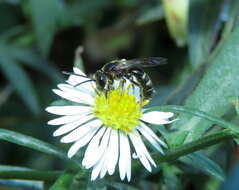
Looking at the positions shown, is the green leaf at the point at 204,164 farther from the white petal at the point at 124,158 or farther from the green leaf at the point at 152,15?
the green leaf at the point at 152,15

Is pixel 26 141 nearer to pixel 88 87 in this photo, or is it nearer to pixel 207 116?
pixel 88 87

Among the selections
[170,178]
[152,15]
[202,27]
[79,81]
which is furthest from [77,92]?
[152,15]

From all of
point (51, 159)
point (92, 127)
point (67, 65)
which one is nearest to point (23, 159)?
point (51, 159)

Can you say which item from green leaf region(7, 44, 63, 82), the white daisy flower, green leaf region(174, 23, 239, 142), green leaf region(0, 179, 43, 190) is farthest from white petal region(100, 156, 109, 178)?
green leaf region(7, 44, 63, 82)

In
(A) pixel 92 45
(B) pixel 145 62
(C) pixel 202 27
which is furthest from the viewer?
(A) pixel 92 45

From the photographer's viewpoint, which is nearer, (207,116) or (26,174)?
(207,116)

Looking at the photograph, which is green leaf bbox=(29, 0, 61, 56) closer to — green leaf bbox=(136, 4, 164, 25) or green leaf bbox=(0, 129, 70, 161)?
green leaf bbox=(136, 4, 164, 25)
